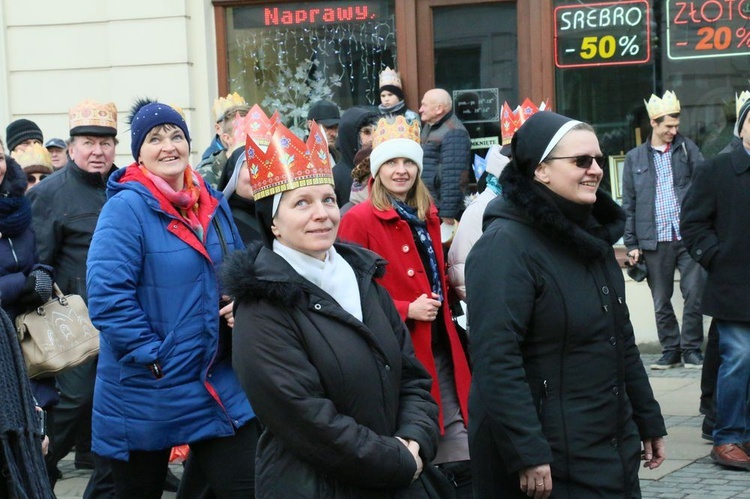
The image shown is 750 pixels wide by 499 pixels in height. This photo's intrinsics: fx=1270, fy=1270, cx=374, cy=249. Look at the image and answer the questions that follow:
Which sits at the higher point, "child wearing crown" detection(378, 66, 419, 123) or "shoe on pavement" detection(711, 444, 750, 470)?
"child wearing crown" detection(378, 66, 419, 123)

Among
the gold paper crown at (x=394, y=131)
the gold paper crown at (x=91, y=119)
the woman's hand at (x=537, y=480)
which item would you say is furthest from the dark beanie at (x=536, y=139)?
the gold paper crown at (x=91, y=119)

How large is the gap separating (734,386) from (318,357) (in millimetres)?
4235

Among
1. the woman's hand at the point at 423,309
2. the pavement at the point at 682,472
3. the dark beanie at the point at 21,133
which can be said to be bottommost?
the pavement at the point at 682,472

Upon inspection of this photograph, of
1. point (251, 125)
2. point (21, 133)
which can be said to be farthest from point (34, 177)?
point (251, 125)

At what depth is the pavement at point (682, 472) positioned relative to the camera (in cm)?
677

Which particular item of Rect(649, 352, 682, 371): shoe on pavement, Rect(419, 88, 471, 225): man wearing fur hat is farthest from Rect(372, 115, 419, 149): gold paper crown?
Rect(649, 352, 682, 371): shoe on pavement

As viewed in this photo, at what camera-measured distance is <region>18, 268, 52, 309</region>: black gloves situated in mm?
5863

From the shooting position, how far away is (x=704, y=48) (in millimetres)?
11281

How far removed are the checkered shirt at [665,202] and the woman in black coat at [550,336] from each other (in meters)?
6.68

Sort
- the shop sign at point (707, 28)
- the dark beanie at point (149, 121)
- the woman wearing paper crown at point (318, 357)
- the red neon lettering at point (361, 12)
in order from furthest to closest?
the red neon lettering at point (361, 12)
the shop sign at point (707, 28)
the dark beanie at point (149, 121)
the woman wearing paper crown at point (318, 357)

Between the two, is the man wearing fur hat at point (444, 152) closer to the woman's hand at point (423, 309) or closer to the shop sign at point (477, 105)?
the shop sign at point (477, 105)

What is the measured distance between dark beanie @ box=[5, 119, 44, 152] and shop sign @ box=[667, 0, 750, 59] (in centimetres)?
569

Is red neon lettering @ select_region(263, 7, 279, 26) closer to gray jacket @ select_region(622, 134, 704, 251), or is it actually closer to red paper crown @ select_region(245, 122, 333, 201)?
gray jacket @ select_region(622, 134, 704, 251)

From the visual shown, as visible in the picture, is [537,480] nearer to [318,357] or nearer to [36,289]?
[318,357]
